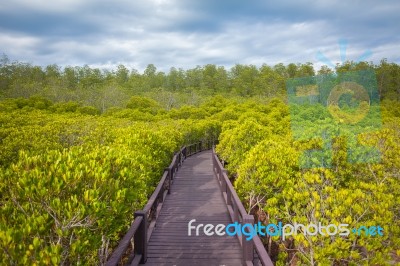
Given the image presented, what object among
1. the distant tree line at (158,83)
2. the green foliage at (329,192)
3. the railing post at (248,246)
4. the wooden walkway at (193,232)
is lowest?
the wooden walkway at (193,232)

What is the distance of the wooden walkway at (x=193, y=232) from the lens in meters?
5.85

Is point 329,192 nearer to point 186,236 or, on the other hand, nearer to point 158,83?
point 186,236

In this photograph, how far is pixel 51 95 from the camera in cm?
4406

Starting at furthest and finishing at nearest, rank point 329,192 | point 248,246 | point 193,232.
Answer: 1. point 193,232
2. point 248,246
3. point 329,192

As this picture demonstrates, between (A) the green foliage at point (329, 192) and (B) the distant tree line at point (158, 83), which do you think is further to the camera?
(B) the distant tree line at point (158, 83)

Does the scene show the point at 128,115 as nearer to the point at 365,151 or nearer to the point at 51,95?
the point at 51,95

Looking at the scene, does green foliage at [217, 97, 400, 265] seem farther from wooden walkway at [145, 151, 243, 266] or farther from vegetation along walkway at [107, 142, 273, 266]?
wooden walkway at [145, 151, 243, 266]

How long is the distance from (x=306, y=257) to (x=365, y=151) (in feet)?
11.0

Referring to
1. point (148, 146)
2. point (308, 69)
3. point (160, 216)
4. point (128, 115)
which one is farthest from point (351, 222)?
point (308, 69)

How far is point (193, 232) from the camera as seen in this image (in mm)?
7160

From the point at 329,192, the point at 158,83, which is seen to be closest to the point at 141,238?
the point at 329,192

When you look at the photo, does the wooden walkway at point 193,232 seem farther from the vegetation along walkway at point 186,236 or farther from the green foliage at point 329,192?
the green foliage at point 329,192

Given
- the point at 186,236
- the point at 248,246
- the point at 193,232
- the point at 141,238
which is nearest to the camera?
the point at 248,246

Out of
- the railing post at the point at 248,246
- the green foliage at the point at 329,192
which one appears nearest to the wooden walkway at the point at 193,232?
the railing post at the point at 248,246
